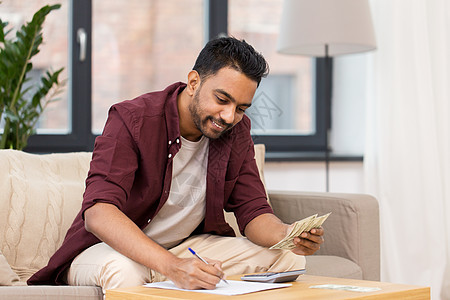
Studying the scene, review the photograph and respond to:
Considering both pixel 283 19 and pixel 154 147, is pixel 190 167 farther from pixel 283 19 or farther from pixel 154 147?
pixel 283 19

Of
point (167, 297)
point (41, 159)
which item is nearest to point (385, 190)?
point (41, 159)

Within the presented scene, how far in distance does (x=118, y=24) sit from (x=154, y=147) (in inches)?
69.1

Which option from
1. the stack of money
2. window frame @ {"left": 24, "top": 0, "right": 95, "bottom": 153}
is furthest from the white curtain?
the stack of money

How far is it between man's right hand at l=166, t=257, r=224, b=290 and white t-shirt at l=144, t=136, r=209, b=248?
428 mm

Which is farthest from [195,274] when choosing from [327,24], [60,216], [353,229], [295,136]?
[295,136]

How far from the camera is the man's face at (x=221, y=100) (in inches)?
72.7

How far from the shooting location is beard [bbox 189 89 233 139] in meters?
1.88

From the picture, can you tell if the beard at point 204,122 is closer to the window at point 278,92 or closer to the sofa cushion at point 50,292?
the sofa cushion at point 50,292

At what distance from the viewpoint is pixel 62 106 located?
3.37 metres

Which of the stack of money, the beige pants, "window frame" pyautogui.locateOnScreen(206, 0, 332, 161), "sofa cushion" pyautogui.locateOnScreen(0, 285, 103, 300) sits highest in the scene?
"window frame" pyautogui.locateOnScreen(206, 0, 332, 161)

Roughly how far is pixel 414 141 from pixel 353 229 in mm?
1282

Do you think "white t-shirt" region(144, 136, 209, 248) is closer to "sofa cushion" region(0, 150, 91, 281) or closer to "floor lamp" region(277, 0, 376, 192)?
"sofa cushion" region(0, 150, 91, 281)

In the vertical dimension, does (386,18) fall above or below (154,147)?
above

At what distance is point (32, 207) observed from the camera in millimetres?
2221
